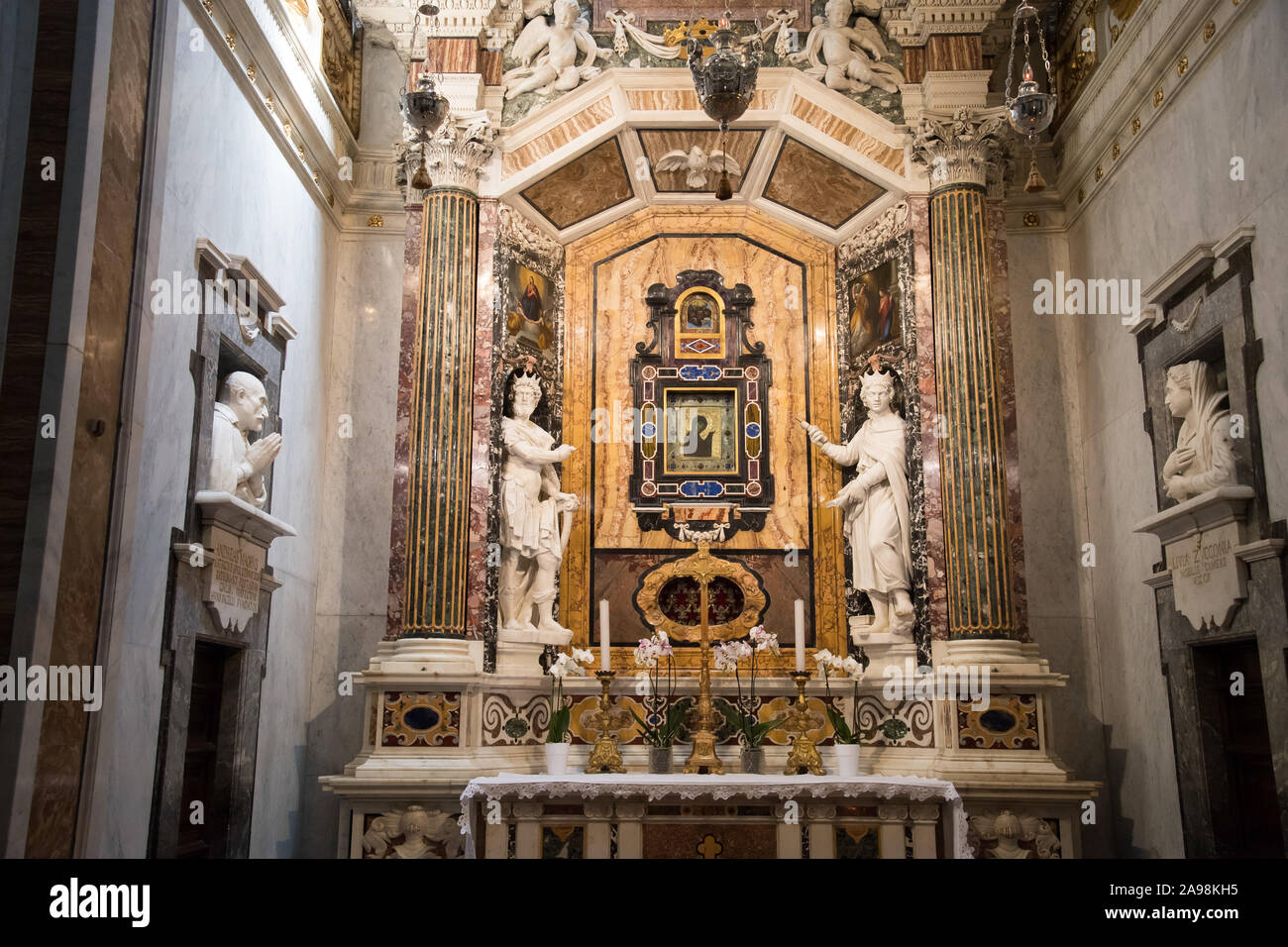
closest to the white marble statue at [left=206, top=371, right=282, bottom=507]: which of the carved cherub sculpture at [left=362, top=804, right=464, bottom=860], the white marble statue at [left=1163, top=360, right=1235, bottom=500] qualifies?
the carved cherub sculpture at [left=362, top=804, right=464, bottom=860]

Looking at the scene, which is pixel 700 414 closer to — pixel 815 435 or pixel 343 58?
pixel 815 435

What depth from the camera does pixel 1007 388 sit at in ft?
29.0

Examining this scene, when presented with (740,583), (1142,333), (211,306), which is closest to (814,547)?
(740,583)

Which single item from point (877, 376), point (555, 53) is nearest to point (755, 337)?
point (877, 376)

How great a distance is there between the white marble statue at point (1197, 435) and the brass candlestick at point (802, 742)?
2.76 meters

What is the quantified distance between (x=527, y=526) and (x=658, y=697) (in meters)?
1.68

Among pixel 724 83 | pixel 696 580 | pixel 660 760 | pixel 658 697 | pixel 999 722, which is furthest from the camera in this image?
pixel 696 580

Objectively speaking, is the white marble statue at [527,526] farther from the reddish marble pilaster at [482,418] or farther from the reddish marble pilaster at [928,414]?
the reddish marble pilaster at [928,414]

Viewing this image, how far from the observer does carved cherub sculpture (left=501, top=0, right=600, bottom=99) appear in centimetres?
944

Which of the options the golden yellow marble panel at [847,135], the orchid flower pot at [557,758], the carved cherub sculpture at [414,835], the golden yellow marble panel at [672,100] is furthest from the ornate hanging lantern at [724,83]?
the carved cherub sculpture at [414,835]

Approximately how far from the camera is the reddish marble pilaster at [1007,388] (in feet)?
27.9

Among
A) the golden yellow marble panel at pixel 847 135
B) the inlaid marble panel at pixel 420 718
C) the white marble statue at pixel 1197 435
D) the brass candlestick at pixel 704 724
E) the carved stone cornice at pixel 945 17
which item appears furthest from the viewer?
the golden yellow marble panel at pixel 847 135

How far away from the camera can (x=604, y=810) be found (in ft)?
24.9

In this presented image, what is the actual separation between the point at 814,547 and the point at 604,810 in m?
3.10
